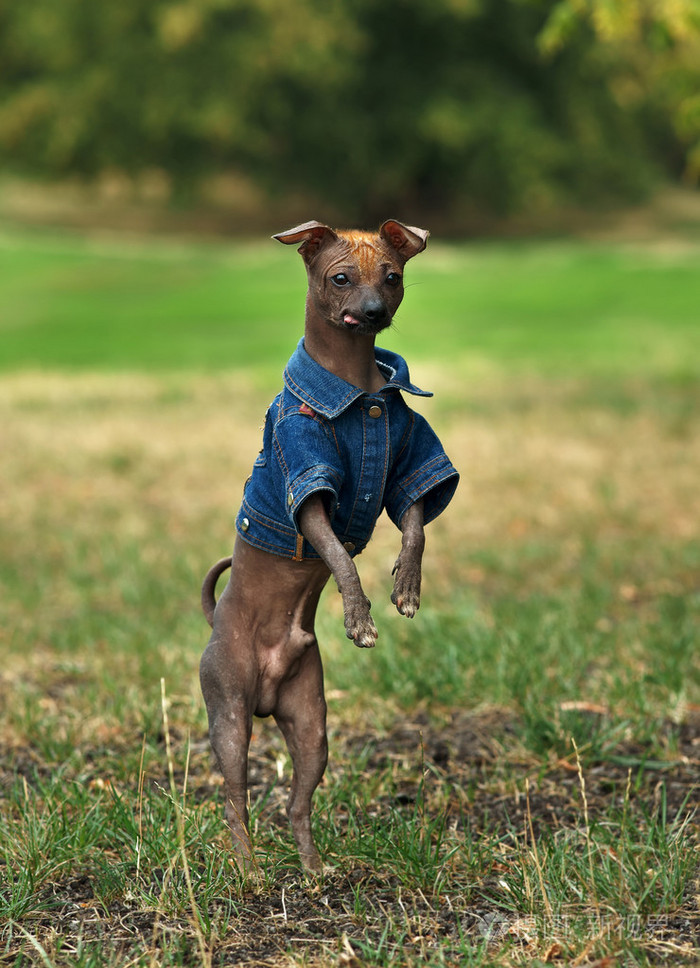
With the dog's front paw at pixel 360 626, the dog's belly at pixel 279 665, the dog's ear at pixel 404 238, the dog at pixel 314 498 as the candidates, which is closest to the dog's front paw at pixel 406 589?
the dog at pixel 314 498

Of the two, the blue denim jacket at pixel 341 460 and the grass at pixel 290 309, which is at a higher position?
the grass at pixel 290 309

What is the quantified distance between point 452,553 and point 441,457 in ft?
13.8

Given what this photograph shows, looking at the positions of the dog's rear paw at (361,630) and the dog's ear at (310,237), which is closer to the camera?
the dog's rear paw at (361,630)

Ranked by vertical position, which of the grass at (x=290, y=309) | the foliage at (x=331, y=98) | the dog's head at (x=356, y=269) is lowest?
the dog's head at (x=356, y=269)

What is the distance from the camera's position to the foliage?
31.6 metres

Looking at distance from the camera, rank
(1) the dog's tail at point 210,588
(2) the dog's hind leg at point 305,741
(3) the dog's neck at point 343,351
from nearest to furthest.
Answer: (3) the dog's neck at point 343,351 → (2) the dog's hind leg at point 305,741 → (1) the dog's tail at point 210,588

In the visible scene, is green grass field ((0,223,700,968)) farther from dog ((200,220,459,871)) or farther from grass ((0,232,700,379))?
grass ((0,232,700,379))

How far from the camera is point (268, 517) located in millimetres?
2814

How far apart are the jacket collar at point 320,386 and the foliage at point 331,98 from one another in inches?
1137

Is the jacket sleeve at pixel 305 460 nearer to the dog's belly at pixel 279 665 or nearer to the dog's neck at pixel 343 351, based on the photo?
the dog's neck at pixel 343 351

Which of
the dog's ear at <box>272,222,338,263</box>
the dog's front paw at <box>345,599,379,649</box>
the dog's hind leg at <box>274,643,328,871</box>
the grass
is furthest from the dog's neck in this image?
the grass

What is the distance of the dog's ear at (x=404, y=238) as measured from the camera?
8.96 ft

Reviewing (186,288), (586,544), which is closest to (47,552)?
(586,544)

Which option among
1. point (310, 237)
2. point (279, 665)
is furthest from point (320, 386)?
point (279, 665)
